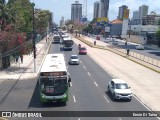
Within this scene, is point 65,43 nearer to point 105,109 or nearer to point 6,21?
point 6,21

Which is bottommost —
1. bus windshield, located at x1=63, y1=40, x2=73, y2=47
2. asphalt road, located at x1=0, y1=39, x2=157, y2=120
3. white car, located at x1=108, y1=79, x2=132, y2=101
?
asphalt road, located at x1=0, y1=39, x2=157, y2=120

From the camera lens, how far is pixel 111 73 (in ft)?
130

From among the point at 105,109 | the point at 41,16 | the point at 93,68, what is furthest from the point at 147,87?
the point at 41,16

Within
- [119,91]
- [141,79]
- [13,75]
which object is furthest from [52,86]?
[141,79]

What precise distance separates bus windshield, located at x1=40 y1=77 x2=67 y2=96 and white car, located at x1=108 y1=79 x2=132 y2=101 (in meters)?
5.05

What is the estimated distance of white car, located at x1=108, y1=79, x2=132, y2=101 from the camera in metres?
25.3

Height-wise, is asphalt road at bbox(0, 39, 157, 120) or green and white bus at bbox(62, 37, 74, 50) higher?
green and white bus at bbox(62, 37, 74, 50)

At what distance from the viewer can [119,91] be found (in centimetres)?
2566

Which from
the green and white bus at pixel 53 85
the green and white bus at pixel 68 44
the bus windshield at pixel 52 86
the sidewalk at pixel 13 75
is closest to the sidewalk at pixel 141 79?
the green and white bus at pixel 53 85

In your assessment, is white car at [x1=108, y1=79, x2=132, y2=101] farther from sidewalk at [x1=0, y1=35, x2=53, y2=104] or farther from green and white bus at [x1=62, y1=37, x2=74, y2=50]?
green and white bus at [x1=62, y1=37, x2=74, y2=50]

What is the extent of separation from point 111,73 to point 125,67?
20.7 feet

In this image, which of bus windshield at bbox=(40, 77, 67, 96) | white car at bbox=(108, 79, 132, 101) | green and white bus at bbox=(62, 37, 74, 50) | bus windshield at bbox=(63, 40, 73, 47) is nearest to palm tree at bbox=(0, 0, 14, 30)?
bus windshield at bbox=(40, 77, 67, 96)

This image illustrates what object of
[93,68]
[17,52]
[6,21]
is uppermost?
[6,21]

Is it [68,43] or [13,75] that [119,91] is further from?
[68,43]
